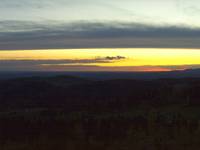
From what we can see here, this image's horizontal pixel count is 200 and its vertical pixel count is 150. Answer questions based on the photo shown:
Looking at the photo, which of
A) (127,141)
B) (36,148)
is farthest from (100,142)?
(36,148)

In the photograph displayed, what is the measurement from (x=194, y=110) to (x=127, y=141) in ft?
54.4

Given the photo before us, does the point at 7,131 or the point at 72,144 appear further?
the point at 7,131

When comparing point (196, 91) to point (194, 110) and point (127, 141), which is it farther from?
point (127, 141)

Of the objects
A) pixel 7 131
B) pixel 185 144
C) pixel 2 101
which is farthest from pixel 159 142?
pixel 2 101

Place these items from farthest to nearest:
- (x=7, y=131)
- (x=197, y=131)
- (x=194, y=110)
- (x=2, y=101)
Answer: (x=2, y=101) < (x=194, y=110) < (x=7, y=131) < (x=197, y=131)

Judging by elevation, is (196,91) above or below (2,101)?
above

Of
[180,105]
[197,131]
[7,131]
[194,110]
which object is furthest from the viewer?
[180,105]

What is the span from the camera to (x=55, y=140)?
1595 centimetres

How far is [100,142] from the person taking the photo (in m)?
16.0

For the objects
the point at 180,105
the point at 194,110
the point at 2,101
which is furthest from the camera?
the point at 2,101

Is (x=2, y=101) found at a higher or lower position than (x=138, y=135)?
lower

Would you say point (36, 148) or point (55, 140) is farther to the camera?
point (55, 140)

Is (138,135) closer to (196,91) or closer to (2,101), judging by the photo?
(196,91)

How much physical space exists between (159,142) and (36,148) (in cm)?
408
